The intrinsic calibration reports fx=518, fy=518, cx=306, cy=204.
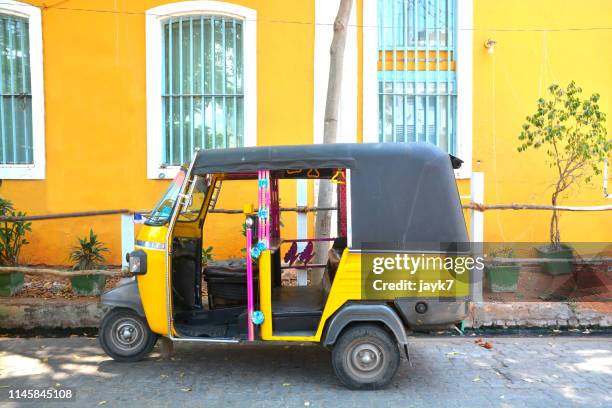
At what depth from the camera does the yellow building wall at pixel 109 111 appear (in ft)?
26.6

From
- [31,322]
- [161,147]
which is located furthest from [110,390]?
[161,147]

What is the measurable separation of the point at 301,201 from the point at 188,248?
187cm

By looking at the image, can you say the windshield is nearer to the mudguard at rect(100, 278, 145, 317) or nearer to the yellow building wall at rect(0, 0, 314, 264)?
the mudguard at rect(100, 278, 145, 317)

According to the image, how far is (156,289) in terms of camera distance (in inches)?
180

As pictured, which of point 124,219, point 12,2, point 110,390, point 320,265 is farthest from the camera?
point 12,2

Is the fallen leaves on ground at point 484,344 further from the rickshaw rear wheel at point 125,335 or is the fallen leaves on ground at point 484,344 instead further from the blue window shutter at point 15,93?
the blue window shutter at point 15,93

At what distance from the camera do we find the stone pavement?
415 cm

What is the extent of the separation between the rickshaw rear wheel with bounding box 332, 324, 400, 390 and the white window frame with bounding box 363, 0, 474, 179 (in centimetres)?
440

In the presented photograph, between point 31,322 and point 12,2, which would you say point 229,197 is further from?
point 12,2

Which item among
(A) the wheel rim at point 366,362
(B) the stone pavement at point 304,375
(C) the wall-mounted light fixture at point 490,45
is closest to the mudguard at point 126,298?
(B) the stone pavement at point 304,375

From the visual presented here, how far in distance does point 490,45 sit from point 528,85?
2.87ft

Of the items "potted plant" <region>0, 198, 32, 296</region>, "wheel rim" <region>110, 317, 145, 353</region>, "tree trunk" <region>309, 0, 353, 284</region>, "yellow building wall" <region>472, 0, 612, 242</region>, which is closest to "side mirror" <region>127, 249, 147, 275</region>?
"wheel rim" <region>110, 317, 145, 353</region>

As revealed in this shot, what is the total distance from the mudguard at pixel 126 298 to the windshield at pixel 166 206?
2.04 feet

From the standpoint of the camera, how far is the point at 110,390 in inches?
171
